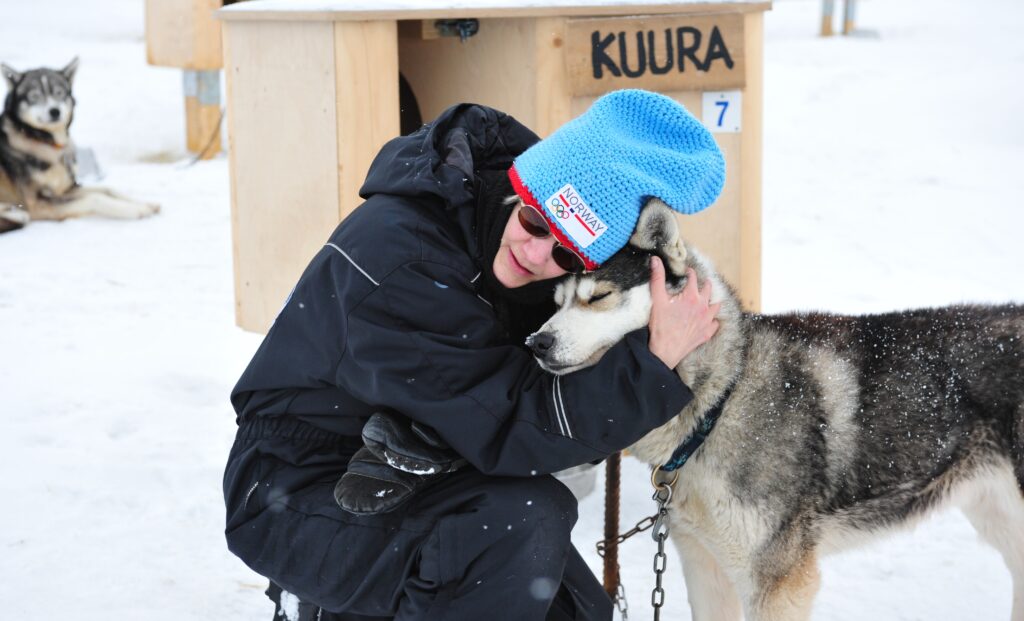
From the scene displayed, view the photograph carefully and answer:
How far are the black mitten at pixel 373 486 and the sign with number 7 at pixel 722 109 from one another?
2.09 m

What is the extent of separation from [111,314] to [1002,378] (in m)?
4.40

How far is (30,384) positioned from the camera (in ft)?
14.0

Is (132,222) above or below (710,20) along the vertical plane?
below

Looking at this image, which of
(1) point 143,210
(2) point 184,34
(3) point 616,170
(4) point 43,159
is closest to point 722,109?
(3) point 616,170

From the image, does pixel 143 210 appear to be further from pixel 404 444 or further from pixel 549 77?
pixel 404 444

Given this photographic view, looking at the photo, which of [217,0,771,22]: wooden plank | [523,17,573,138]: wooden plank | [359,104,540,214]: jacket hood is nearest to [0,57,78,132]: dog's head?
[217,0,771,22]: wooden plank

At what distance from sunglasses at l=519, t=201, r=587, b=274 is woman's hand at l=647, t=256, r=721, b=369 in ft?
0.57

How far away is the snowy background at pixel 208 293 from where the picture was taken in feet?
9.84

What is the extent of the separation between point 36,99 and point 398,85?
518 cm

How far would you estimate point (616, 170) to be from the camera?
2033mm

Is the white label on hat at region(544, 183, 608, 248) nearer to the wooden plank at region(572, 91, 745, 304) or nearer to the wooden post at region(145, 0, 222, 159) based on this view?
the wooden plank at region(572, 91, 745, 304)

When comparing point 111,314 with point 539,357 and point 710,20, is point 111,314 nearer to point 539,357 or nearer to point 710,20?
point 710,20

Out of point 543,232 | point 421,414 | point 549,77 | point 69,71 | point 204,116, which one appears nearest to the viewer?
point 421,414

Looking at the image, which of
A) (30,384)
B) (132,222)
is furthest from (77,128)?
(30,384)
